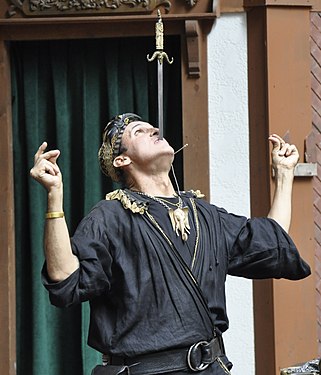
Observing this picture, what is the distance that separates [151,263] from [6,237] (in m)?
2.48

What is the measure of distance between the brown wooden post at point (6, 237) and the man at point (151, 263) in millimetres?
2189

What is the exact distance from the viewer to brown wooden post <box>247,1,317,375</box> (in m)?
6.81

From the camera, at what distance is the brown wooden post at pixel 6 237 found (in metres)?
6.99

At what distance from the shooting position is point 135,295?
15.2ft

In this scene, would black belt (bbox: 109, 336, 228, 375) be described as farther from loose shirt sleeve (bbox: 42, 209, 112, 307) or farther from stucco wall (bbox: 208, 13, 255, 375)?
stucco wall (bbox: 208, 13, 255, 375)

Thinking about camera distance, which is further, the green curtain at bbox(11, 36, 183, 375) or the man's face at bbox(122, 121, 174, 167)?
the green curtain at bbox(11, 36, 183, 375)

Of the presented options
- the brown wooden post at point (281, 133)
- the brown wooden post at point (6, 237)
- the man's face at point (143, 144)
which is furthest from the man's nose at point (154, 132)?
the brown wooden post at point (6, 237)

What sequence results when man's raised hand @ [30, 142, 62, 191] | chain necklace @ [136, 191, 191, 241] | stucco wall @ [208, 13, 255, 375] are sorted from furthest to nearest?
stucco wall @ [208, 13, 255, 375] < chain necklace @ [136, 191, 191, 241] < man's raised hand @ [30, 142, 62, 191]

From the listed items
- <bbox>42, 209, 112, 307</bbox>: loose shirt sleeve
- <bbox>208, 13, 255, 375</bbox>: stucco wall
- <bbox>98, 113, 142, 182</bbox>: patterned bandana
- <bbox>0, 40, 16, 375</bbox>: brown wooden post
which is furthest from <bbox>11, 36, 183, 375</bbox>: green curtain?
<bbox>42, 209, 112, 307</bbox>: loose shirt sleeve

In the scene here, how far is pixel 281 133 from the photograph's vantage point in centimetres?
687

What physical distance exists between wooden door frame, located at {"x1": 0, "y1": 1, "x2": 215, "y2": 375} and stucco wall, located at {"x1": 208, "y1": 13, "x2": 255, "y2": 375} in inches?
2.2

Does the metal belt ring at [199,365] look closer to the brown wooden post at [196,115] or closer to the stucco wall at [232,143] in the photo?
the stucco wall at [232,143]

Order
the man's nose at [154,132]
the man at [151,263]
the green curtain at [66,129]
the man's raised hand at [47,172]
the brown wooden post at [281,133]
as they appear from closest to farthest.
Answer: the man's raised hand at [47,172] < the man at [151,263] < the man's nose at [154,132] < the brown wooden post at [281,133] < the green curtain at [66,129]

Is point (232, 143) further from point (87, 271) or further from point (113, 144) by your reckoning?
point (87, 271)
